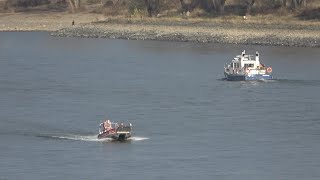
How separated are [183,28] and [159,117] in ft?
202

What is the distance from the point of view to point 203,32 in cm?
11681

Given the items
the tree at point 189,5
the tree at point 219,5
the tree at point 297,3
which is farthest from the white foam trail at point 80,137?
the tree at point 189,5

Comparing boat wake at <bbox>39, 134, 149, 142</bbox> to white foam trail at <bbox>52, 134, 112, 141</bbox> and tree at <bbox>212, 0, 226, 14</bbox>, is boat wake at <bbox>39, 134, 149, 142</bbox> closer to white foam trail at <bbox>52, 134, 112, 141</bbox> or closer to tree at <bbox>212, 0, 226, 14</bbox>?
white foam trail at <bbox>52, 134, 112, 141</bbox>

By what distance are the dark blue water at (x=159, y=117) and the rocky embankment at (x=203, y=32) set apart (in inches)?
422

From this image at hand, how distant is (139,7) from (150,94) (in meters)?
66.9

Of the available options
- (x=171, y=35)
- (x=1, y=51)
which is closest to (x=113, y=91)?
(x=1, y=51)

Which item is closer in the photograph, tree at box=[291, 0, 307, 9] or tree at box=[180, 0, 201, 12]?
tree at box=[291, 0, 307, 9]

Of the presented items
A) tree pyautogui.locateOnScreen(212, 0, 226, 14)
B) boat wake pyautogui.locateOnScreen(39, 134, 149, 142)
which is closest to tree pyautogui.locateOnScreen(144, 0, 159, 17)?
tree pyautogui.locateOnScreen(212, 0, 226, 14)

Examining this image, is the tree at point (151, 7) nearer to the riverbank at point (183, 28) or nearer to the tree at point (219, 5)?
the riverbank at point (183, 28)

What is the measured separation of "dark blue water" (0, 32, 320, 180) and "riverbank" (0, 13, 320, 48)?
37.2ft

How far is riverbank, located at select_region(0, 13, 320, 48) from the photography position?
10944 cm

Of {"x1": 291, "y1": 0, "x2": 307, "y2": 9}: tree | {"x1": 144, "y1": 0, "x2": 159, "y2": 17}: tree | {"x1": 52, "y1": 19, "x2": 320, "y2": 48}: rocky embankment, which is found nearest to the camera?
{"x1": 52, "y1": 19, "x2": 320, "y2": 48}: rocky embankment

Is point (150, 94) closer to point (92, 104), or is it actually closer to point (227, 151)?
point (92, 104)

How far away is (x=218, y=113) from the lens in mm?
60844
